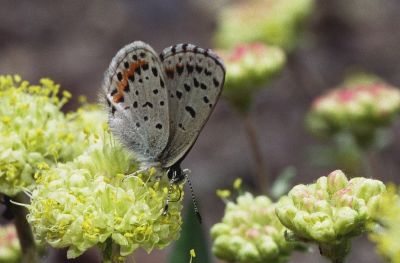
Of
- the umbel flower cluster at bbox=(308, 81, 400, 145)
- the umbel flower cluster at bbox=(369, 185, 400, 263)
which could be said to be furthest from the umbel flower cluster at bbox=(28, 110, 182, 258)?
the umbel flower cluster at bbox=(308, 81, 400, 145)

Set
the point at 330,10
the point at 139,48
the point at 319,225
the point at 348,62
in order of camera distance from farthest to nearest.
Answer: the point at 330,10 → the point at 348,62 → the point at 139,48 → the point at 319,225

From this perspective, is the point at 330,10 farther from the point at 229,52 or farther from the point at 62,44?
the point at 229,52

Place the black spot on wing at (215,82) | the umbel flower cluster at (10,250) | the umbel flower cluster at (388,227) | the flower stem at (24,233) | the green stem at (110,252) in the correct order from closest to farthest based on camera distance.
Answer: the umbel flower cluster at (388,227), the green stem at (110,252), the black spot on wing at (215,82), the flower stem at (24,233), the umbel flower cluster at (10,250)

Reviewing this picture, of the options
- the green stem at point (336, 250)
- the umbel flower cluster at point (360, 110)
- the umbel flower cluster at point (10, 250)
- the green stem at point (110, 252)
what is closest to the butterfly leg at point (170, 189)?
the green stem at point (110, 252)

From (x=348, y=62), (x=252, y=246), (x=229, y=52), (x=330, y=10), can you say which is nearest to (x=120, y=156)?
(x=252, y=246)

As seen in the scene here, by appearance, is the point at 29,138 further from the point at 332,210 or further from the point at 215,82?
the point at 332,210

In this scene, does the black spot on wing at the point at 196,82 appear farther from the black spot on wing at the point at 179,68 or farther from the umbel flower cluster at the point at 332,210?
the umbel flower cluster at the point at 332,210
